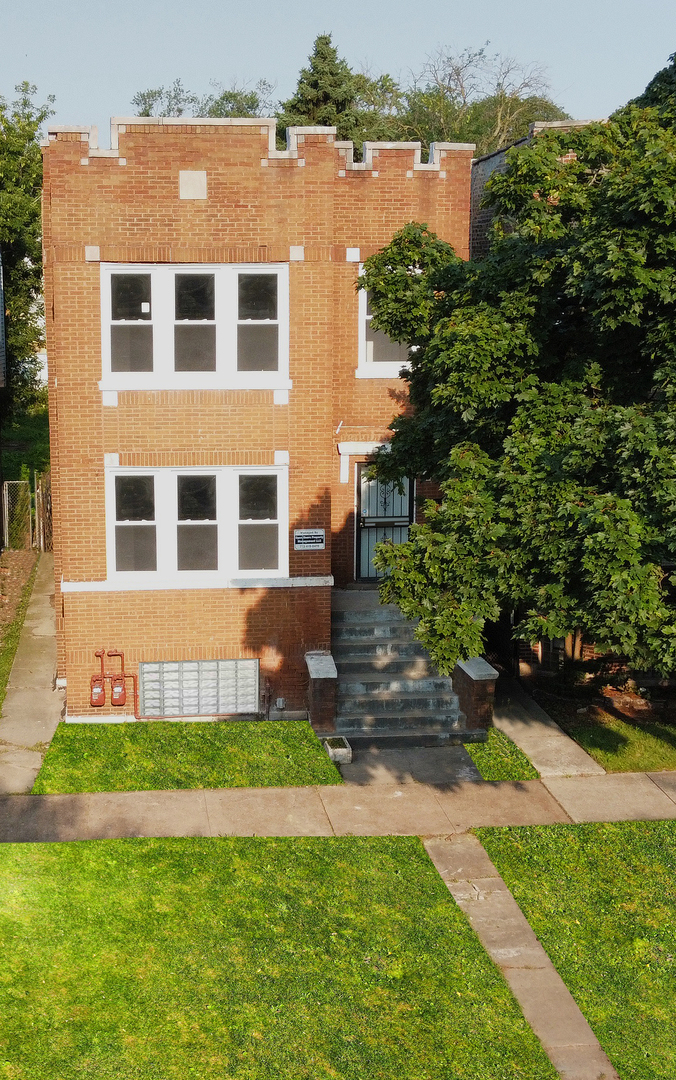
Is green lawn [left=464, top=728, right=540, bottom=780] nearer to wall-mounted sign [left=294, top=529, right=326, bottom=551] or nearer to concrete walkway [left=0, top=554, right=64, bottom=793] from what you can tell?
wall-mounted sign [left=294, top=529, right=326, bottom=551]

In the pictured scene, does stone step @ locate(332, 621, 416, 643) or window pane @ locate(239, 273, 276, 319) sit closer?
window pane @ locate(239, 273, 276, 319)

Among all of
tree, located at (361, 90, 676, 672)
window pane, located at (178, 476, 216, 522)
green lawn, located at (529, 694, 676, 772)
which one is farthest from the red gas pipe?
green lawn, located at (529, 694, 676, 772)

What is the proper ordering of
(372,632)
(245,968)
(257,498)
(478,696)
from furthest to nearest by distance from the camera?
1. (372,632)
2. (257,498)
3. (478,696)
4. (245,968)

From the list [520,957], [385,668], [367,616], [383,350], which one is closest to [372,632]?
[367,616]

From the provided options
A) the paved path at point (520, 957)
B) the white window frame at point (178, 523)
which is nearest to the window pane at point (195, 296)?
the white window frame at point (178, 523)

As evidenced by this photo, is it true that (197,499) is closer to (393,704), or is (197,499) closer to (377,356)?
(377,356)
